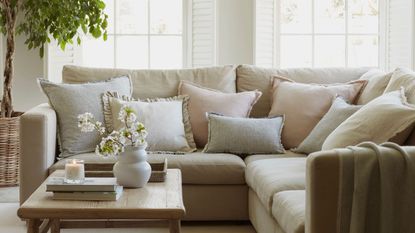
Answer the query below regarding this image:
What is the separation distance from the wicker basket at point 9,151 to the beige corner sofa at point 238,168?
2.65 feet

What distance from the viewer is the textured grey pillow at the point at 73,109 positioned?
4469 millimetres

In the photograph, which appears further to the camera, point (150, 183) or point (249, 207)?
point (249, 207)

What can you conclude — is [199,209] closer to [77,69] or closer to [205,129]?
[205,129]

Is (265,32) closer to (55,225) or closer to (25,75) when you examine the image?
(25,75)

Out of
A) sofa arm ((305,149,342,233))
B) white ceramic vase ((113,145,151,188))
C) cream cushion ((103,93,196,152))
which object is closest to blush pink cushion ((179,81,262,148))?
cream cushion ((103,93,196,152))

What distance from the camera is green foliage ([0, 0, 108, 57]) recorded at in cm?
553

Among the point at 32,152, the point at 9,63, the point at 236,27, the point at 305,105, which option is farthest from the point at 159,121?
the point at 236,27

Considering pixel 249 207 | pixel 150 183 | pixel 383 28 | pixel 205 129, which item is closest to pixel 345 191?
pixel 150 183

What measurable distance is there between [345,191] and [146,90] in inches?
96.1

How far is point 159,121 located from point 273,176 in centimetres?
112

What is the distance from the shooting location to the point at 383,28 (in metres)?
6.03

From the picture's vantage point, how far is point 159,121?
15.0 ft

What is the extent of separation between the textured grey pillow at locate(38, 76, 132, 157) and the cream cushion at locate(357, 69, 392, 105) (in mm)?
1582

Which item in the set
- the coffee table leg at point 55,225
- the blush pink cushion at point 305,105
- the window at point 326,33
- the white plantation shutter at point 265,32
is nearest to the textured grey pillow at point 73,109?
Result: the coffee table leg at point 55,225
